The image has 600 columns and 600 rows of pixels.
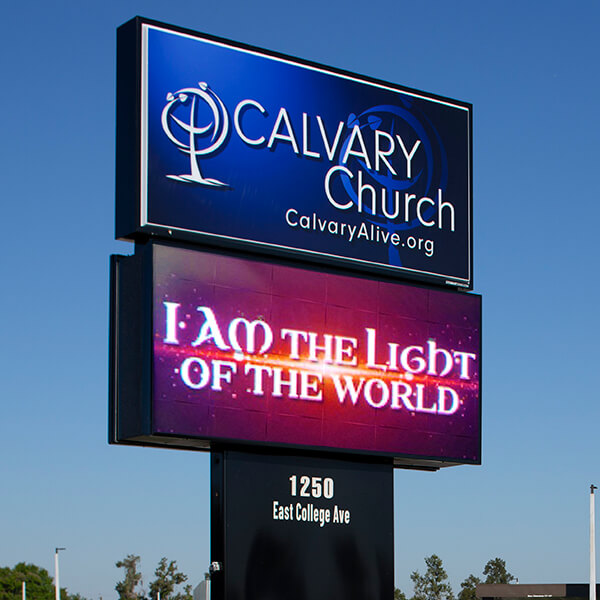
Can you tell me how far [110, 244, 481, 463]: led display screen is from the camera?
15.0 meters

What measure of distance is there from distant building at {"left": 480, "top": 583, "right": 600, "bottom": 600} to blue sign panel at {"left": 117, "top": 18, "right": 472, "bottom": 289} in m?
35.5

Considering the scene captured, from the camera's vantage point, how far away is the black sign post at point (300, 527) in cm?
1536

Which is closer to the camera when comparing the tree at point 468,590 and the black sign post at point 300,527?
the black sign post at point 300,527

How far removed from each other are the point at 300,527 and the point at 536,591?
3897 centimetres

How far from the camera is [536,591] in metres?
52.8

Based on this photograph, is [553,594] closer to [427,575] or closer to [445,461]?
[427,575]

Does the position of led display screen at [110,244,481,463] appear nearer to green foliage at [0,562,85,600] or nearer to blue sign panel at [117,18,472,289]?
blue sign panel at [117,18,472,289]

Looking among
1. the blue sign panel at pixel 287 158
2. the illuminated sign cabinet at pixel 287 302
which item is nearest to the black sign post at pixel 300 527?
the illuminated sign cabinet at pixel 287 302

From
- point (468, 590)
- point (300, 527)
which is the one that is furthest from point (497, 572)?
point (300, 527)

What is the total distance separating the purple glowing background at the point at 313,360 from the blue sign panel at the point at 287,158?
55cm

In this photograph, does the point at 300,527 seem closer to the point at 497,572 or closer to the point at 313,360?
the point at 313,360

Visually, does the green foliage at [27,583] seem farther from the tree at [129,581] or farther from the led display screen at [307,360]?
the led display screen at [307,360]

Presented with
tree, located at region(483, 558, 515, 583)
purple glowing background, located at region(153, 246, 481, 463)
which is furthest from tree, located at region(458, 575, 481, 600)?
purple glowing background, located at region(153, 246, 481, 463)

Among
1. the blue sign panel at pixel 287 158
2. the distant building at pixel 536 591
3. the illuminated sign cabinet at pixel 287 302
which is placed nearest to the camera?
the illuminated sign cabinet at pixel 287 302
